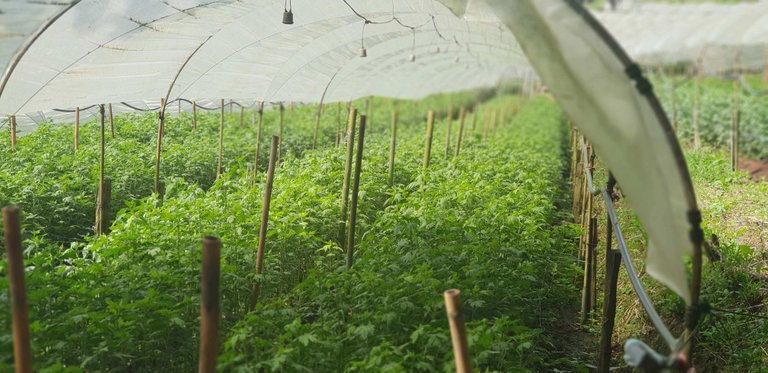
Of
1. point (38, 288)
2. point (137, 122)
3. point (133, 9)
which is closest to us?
point (38, 288)

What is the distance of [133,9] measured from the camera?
801 centimetres

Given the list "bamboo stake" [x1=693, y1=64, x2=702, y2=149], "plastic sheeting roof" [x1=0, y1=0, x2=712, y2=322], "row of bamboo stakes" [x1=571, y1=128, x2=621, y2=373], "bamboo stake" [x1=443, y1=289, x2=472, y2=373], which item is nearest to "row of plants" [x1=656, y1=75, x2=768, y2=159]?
"bamboo stake" [x1=693, y1=64, x2=702, y2=149]

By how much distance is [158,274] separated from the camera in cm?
516

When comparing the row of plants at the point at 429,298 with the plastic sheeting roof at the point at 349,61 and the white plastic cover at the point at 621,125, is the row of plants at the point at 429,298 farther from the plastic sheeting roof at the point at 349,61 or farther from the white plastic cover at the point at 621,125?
the plastic sheeting roof at the point at 349,61

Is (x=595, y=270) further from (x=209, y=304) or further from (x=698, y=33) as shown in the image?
(x=698, y=33)

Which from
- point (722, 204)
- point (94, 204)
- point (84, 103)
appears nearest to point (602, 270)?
point (722, 204)

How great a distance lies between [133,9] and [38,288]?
4.05 meters

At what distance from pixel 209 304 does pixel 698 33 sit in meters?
28.7

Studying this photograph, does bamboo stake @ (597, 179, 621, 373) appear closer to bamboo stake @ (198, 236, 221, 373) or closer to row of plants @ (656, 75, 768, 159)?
bamboo stake @ (198, 236, 221, 373)

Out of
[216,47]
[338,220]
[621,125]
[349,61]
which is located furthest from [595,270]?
[349,61]

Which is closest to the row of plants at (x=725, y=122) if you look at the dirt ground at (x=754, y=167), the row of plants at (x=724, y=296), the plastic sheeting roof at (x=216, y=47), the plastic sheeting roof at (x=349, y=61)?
the dirt ground at (x=754, y=167)

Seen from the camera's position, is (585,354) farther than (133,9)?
No

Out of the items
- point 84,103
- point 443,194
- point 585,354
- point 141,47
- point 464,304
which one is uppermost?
point 141,47

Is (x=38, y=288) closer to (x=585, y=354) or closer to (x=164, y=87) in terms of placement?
(x=585, y=354)
